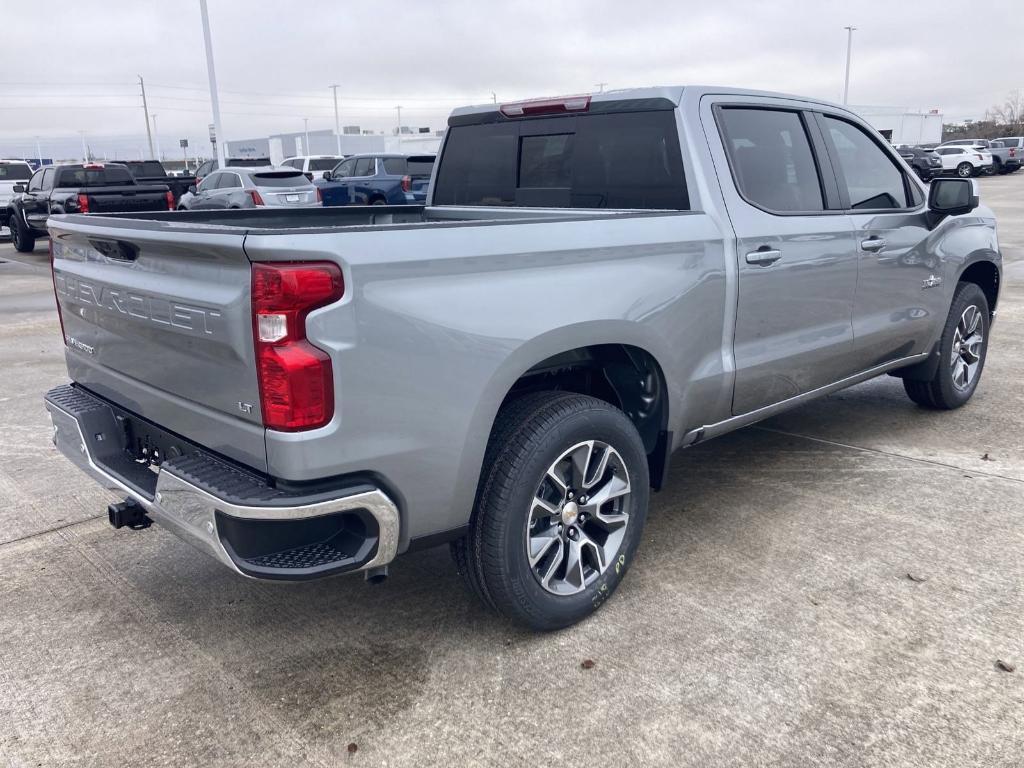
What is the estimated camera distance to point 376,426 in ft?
8.37

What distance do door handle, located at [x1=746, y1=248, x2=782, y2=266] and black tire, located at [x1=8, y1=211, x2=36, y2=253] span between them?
61.2 feet

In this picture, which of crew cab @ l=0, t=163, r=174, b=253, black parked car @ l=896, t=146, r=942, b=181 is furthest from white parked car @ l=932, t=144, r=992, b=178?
crew cab @ l=0, t=163, r=174, b=253

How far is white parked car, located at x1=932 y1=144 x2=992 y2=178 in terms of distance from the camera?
41281 mm

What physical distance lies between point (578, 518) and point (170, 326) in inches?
60.5

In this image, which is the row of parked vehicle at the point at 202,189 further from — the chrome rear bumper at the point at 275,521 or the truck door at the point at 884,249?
the chrome rear bumper at the point at 275,521

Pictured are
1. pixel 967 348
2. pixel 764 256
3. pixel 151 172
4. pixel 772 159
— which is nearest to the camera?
pixel 764 256

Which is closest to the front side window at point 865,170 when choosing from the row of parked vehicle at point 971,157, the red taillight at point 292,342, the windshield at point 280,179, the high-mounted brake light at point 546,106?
the high-mounted brake light at point 546,106

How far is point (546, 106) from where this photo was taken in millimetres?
4141

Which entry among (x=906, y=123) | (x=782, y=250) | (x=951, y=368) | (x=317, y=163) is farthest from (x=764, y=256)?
(x=906, y=123)

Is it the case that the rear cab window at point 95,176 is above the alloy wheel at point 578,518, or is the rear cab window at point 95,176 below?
above

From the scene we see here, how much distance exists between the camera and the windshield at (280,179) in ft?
61.5

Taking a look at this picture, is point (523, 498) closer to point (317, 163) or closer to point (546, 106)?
point (546, 106)

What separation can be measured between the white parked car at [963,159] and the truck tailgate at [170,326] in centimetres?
4409

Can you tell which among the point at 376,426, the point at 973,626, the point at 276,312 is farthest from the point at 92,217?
the point at 973,626
